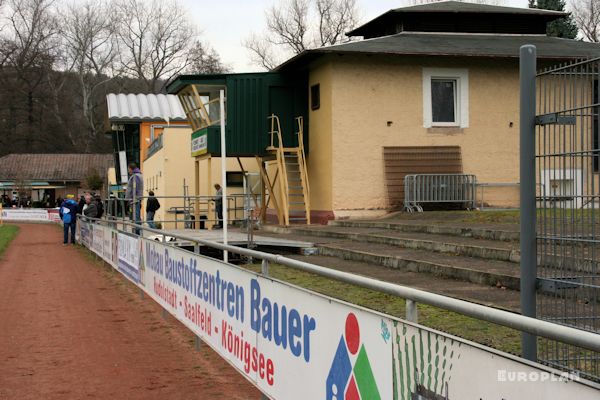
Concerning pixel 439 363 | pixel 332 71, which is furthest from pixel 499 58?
pixel 439 363

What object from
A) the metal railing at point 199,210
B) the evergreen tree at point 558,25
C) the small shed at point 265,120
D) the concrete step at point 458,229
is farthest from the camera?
the evergreen tree at point 558,25

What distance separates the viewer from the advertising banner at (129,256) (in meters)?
13.8

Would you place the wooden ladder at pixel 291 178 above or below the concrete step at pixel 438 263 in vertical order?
above

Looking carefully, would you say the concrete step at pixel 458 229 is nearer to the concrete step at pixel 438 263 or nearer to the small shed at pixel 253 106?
the concrete step at pixel 438 263

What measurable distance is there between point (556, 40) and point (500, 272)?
54.8ft

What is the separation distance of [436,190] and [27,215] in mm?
46613

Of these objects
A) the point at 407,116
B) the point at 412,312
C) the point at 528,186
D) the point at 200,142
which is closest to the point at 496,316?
the point at 412,312

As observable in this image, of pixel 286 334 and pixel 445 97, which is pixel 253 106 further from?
pixel 286 334

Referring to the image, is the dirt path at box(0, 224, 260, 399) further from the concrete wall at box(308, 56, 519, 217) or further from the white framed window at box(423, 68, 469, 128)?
the white framed window at box(423, 68, 469, 128)

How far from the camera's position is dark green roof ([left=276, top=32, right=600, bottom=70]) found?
22.2 m

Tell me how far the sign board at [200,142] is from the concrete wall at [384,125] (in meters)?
3.30

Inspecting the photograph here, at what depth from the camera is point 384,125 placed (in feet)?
75.5

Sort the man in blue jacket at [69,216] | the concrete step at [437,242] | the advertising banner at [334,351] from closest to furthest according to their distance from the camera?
the advertising banner at [334,351], the concrete step at [437,242], the man in blue jacket at [69,216]

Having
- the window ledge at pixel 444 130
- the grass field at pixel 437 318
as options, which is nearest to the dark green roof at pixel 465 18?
the window ledge at pixel 444 130
